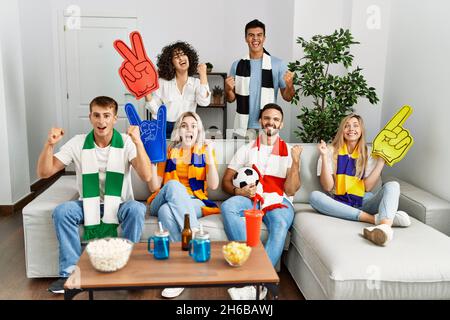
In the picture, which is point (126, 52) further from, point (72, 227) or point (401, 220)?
point (401, 220)

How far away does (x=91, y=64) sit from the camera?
5047mm

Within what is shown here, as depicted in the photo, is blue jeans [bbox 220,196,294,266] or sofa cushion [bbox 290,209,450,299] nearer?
sofa cushion [bbox 290,209,450,299]

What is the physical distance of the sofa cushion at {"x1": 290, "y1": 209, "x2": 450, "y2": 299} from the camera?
1.90 meters

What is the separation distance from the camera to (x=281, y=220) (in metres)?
2.43

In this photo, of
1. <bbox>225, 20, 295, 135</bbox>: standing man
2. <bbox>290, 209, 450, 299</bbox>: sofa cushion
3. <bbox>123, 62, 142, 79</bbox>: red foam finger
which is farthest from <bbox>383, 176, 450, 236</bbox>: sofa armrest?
<bbox>123, 62, 142, 79</bbox>: red foam finger

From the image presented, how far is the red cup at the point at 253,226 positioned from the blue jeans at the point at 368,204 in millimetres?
685

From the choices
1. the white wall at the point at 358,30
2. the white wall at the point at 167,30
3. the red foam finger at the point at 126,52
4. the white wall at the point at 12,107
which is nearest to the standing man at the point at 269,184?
the red foam finger at the point at 126,52

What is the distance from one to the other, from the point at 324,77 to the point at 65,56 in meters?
3.08

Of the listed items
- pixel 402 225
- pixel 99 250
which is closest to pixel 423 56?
pixel 402 225

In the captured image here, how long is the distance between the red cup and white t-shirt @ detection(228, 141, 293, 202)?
26.8 inches

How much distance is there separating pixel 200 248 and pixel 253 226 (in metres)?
0.29

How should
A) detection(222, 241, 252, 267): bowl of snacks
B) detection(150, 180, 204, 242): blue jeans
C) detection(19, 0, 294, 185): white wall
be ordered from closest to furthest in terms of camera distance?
detection(222, 241, 252, 267): bowl of snacks → detection(150, 180, 204, 242): blue jeans → detection(19, 0, 294, 185): white wall

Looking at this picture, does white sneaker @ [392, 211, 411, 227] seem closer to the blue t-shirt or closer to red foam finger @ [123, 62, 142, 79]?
the blue t-shirt

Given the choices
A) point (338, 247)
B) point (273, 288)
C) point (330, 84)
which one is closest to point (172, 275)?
point (273, 288)
